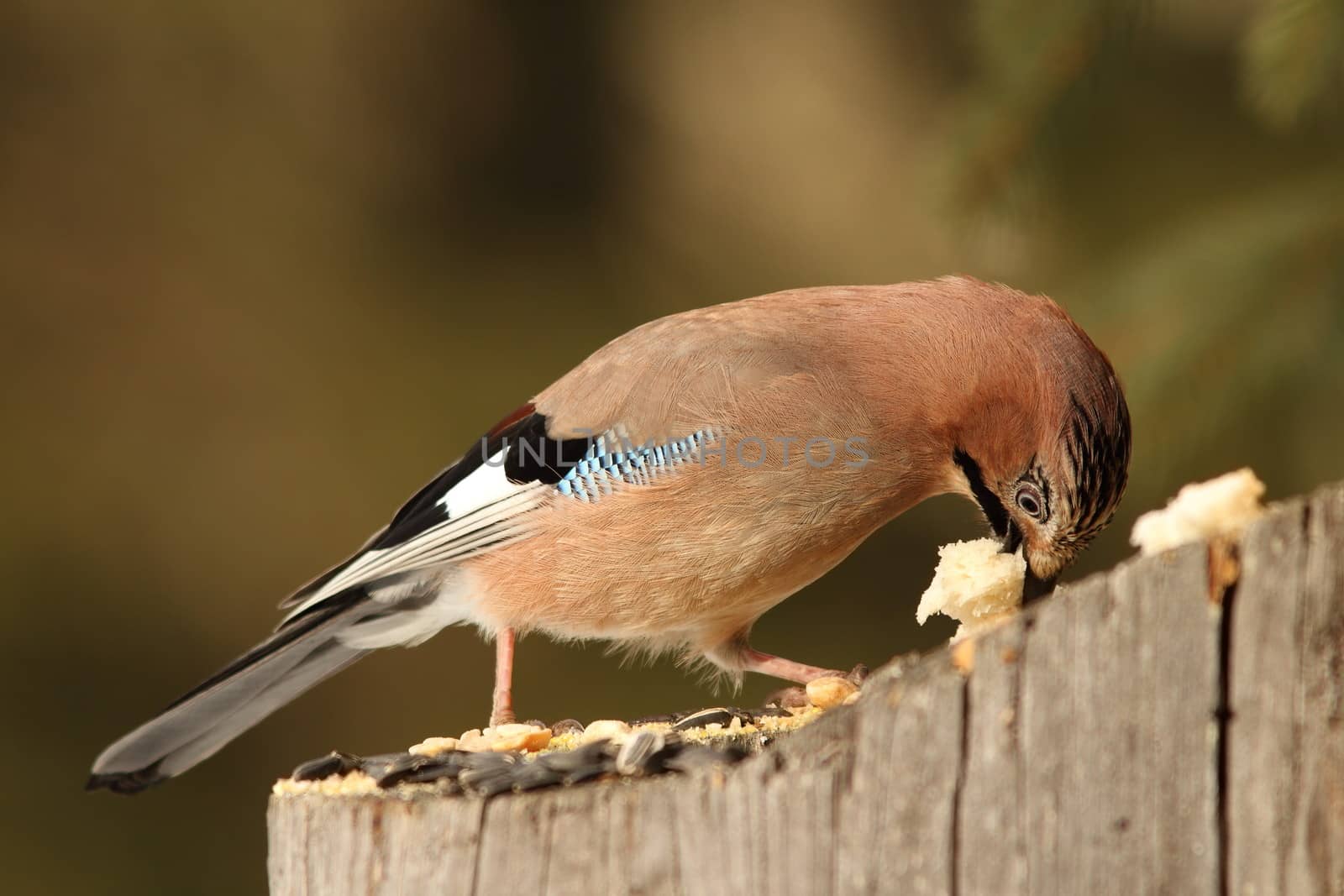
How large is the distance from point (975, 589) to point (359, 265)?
393 cm

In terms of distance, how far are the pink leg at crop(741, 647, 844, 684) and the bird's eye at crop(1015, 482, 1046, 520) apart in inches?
20.0

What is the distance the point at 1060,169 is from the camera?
3158mm

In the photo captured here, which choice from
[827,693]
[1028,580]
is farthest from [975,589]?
[827,693]

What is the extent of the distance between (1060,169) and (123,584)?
3.78 m

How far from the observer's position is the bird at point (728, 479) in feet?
8.21

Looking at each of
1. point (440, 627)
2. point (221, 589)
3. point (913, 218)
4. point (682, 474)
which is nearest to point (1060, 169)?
point (682, 474)

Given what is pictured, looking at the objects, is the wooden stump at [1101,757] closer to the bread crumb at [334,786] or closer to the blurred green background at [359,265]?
the bread crumb at [334,786]

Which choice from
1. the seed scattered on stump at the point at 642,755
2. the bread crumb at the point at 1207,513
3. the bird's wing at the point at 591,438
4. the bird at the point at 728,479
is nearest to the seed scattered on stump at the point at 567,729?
the bird at the point at 728,479

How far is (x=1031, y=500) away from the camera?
2525 millimetres

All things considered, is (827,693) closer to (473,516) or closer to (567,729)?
(567,729)

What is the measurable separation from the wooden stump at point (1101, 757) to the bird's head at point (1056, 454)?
3.71 feet

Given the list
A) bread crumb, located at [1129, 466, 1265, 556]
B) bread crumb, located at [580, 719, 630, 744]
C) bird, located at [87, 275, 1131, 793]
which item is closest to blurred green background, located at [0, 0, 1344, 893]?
bird, located at [87, 275, 1131, 793]

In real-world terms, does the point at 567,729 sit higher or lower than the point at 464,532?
lower

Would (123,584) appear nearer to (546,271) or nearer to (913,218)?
(546,271)
